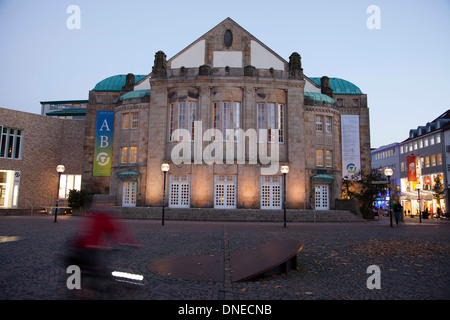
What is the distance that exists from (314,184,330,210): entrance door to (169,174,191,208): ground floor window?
1308 cm

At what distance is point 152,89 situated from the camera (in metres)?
36.3

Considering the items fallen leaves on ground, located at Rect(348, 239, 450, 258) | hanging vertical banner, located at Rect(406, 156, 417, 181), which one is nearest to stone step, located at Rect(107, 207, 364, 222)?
fallen leaves on ground, located at Rect(348, 239, 450, 258)

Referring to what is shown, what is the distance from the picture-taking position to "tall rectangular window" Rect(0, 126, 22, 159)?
3903 centimetres

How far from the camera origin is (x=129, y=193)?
1423 inches

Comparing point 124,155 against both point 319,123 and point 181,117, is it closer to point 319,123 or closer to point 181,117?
point 181,117

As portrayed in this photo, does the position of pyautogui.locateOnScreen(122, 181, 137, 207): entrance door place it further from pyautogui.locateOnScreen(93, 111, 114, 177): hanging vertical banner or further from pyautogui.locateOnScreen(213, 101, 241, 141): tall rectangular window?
pyautogui.locateOnScreen(213, 101, 241, 141): tall rectangular window

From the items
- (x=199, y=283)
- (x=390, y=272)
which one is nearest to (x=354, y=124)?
(x=390, y=272)

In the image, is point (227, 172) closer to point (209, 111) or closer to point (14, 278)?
point (209, 111)

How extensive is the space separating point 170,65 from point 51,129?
18080 millimetres

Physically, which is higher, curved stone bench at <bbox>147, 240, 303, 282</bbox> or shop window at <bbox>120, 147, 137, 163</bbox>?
shop window at <bbox>120, 147, 137, 163</bbox>

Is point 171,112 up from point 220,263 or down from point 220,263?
up

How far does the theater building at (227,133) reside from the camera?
34438 millimetres

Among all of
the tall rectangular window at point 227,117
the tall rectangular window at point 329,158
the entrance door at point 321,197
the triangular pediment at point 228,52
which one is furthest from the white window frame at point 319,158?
the triangular pediment at point 228,52

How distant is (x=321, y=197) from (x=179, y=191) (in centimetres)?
1461
